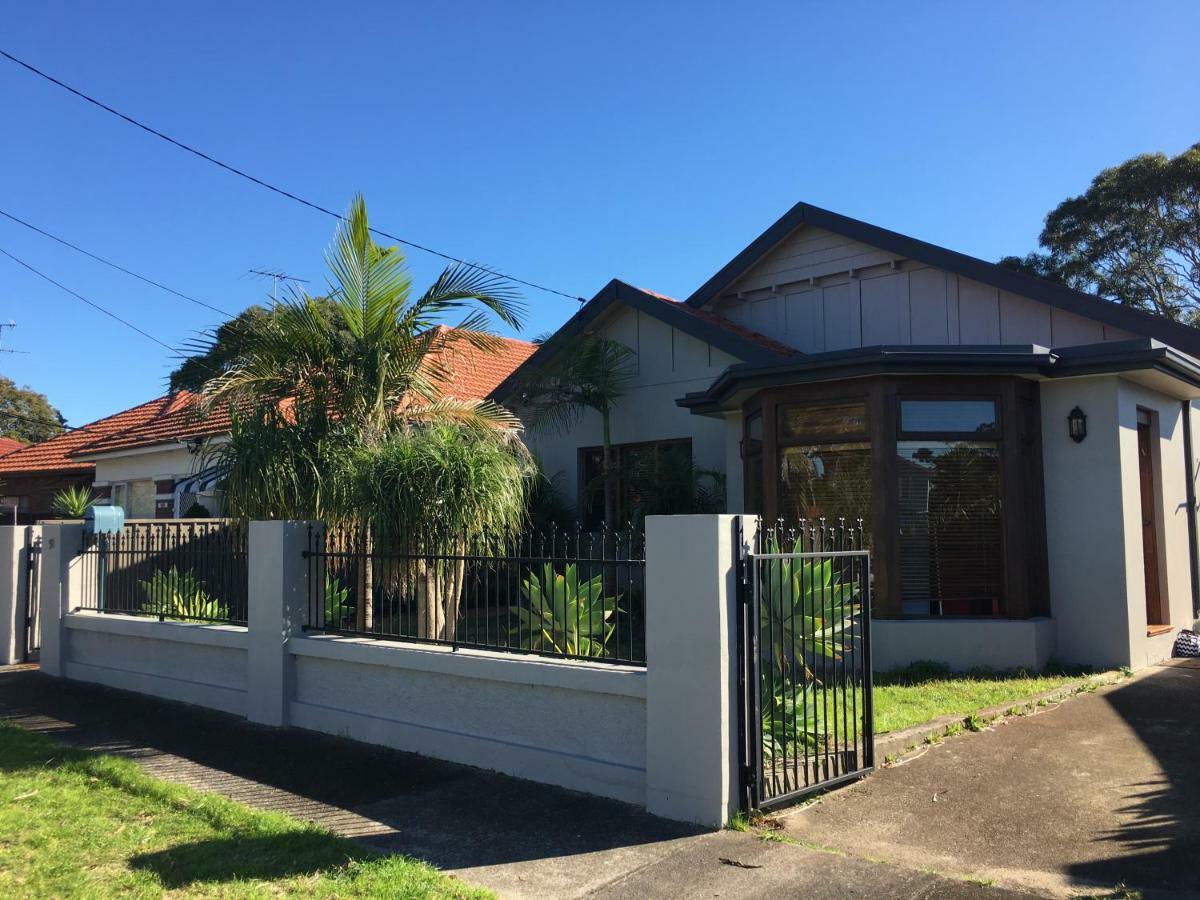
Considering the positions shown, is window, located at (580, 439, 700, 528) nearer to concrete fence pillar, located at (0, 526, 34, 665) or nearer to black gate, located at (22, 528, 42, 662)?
black gate, located at (22, 528, 42, 662)

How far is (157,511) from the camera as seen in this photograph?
17.9 m

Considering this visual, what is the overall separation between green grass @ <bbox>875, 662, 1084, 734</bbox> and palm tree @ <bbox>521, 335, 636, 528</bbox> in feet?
16.0

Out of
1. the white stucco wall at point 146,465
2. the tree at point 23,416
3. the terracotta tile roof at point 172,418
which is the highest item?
the tree at point 23,416

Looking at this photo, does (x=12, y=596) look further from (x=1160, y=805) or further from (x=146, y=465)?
A: (x=1160, y=805)

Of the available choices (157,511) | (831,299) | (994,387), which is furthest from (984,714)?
(157,511)

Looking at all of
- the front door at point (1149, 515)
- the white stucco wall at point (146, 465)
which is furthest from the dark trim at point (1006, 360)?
the white stucco wall at point (146, 465)

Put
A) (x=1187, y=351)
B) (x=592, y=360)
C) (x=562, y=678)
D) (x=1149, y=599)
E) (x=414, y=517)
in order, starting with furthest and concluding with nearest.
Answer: (x=592, y=360) < (x=1187, y=351) < (x=1149, y=599) < (x=414, y=517) < (x=562, y=678)

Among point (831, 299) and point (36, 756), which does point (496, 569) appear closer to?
point (36, 756)

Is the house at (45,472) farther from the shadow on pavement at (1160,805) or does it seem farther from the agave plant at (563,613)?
the shadow on pavement at (1160,805)

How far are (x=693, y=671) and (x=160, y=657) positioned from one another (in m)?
6.30

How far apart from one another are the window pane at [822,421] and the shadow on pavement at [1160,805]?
3.29 m

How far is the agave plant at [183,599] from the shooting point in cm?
885

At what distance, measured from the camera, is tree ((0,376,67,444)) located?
153 ft

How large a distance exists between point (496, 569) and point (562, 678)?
3.76 ft
